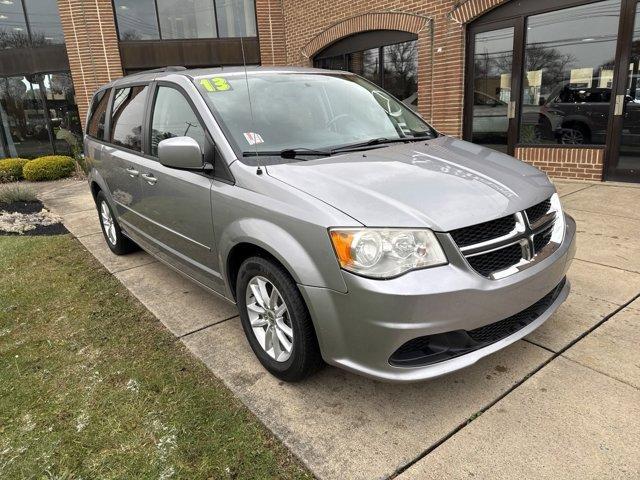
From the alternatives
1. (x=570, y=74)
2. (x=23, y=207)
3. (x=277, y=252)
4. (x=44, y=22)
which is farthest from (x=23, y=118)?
(x=277, y=252)

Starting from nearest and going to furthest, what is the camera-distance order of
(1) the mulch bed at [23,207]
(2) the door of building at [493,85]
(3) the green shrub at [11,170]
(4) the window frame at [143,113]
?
(4) the window frame at [143,113]
(2) the door of building at [493,85]
(1) the mulch bed at [23,207]
(3) the green shrub at [11,170]

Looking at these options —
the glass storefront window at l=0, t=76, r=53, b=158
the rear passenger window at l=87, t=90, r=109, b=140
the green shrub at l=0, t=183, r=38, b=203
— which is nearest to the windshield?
the rear passenger window at l=87, t=90, r=109, b=140

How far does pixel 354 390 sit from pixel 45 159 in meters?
12.1

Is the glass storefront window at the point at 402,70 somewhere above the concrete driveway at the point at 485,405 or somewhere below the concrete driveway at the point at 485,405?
above

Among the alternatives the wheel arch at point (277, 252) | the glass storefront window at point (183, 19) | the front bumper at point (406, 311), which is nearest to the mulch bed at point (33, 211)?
the wheel arch at point (277, 252)

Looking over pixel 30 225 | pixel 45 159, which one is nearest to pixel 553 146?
pixel 30 225

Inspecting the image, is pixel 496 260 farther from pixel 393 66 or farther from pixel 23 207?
pixel 23 207

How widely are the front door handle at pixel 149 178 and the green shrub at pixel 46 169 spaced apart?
32.1 ft

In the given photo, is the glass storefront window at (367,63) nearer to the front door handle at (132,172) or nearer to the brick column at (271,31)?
the brick column at (271,31)

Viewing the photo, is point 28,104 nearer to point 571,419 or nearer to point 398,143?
point 398,143

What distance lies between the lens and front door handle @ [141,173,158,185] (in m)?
3.56

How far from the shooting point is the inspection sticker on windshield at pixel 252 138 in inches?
113

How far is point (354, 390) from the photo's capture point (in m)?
2.65

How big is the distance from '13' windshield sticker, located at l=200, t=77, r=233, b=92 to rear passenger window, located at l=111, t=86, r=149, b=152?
87cm
